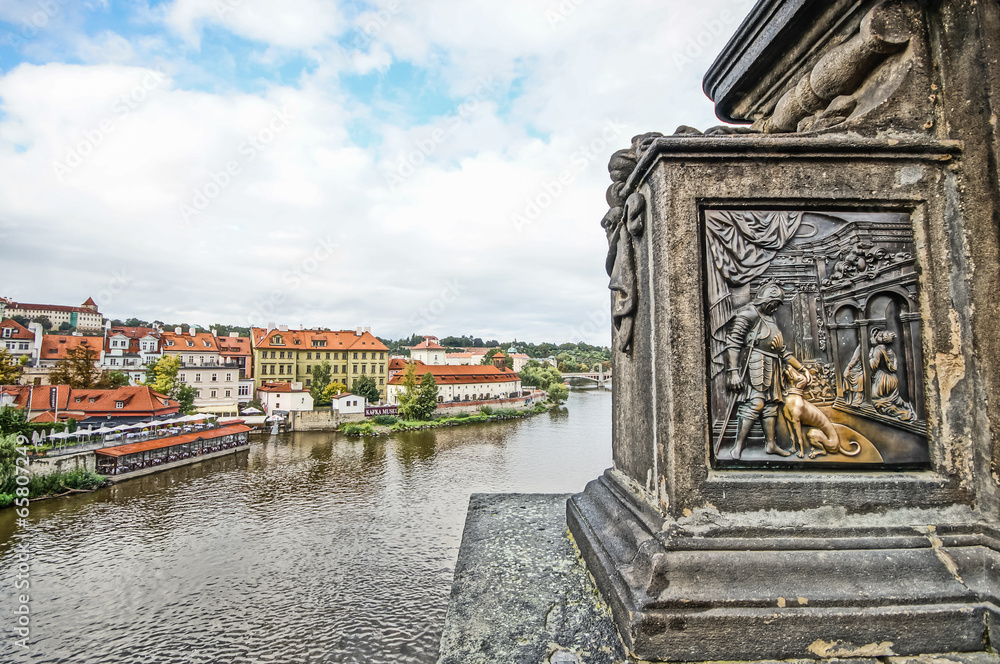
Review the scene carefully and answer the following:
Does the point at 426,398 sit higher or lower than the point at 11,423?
lower

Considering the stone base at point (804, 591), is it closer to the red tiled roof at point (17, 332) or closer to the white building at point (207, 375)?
the white building at point (207, 375)

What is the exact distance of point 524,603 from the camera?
8.61 feet

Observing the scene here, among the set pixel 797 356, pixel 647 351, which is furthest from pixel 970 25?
pixel 647 351

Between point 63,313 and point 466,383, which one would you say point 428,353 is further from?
point 63,313

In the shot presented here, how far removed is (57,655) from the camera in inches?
421

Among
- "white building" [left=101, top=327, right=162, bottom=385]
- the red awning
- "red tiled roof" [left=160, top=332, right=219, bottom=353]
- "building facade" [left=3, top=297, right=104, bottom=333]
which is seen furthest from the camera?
"building facade" [left=3, top=297, right=104, bottom=333]

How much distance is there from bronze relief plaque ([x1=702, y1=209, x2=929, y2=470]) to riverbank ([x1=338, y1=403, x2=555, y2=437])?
37.3m

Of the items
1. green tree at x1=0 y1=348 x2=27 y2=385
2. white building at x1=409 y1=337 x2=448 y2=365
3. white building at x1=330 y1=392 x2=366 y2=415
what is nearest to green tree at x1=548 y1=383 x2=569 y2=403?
white building at x1=409 y1=337 x2=448 y2=365

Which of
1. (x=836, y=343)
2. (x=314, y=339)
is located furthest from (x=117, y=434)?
(x=836, y=343)

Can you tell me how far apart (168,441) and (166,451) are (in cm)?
65

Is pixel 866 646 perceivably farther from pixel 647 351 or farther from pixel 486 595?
pixel 486 595

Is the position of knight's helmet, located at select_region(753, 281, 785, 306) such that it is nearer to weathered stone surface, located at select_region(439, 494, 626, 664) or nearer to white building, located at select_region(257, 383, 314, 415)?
weathered stone surface, located at select_region(439, 494, 626, 664)

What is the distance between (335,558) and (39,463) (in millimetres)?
16429

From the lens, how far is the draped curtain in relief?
2.51 m
